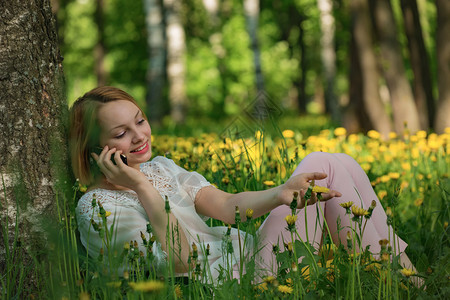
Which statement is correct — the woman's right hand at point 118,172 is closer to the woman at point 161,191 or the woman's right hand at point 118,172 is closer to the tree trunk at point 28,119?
the woman at point 161,191

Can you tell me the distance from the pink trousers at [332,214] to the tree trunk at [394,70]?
5.38m

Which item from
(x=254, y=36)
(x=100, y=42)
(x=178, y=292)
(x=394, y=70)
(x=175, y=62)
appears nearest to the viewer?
(x=178, y=292)

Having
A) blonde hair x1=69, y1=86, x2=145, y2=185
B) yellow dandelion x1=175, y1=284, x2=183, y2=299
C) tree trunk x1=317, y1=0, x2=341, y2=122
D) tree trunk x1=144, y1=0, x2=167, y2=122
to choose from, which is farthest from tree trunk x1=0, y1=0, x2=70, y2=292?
tree trunk x1=317, y1=0, x2=341, y2=122

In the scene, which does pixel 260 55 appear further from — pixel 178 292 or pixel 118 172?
pixel 178 292

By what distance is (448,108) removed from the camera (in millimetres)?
6867

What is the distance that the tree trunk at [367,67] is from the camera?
8.26 metres

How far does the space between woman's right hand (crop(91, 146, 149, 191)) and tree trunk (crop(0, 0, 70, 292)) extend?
0.56 ft

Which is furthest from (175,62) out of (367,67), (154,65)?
(367,67)

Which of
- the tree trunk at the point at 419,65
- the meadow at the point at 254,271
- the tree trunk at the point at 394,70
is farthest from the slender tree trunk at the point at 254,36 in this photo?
the meadow at the point at 254,271

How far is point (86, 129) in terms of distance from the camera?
2.54 meters

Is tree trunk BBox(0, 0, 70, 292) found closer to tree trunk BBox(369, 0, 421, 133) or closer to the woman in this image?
the woman

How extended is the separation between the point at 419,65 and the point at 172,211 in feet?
23.7

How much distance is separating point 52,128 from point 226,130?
1229mm

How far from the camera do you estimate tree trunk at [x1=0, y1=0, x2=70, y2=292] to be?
2338mm
